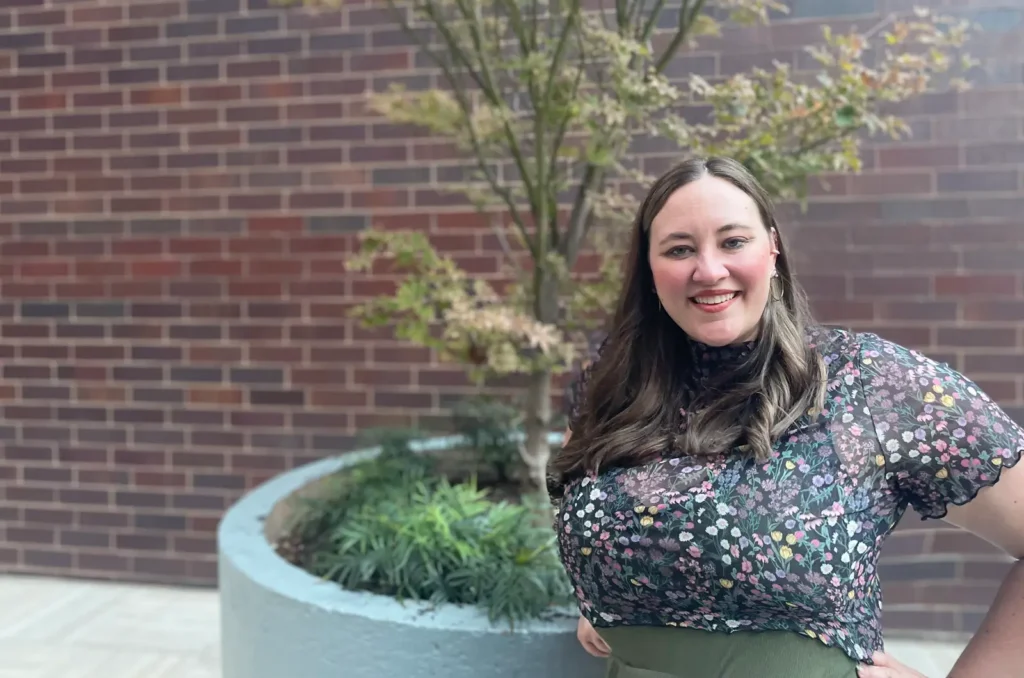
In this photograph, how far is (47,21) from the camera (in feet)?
11.4

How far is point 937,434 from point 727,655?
46 centimetres

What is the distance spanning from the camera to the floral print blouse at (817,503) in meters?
1.09

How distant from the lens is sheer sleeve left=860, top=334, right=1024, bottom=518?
1.10m

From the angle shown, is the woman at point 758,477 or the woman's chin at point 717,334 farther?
the woman's chin at point 717,334

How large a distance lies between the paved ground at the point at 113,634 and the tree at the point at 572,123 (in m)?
1.62

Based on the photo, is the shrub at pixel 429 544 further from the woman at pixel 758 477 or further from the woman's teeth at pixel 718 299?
the woman's teeth at pixel 718 299

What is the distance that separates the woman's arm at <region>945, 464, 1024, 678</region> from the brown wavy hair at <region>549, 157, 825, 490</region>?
282mm

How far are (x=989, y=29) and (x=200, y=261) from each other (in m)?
3.32

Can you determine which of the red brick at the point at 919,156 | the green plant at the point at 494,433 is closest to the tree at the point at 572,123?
the green plant at the point at 494,433

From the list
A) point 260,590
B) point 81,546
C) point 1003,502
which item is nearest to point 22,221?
point 81,546

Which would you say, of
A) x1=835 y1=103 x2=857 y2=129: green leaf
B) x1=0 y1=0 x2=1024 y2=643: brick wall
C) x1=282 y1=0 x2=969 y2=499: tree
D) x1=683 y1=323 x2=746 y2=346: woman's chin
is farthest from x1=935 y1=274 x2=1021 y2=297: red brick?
x1=683 y1=323 x2=746 y2=346: woman's chin

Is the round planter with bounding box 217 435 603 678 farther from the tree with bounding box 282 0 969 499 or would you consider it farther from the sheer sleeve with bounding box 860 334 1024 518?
the sheer sleeve with bounding box 860 334 1024 518

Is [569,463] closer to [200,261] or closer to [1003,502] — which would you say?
[1003,502]

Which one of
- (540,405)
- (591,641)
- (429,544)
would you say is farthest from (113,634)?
(591,641)
